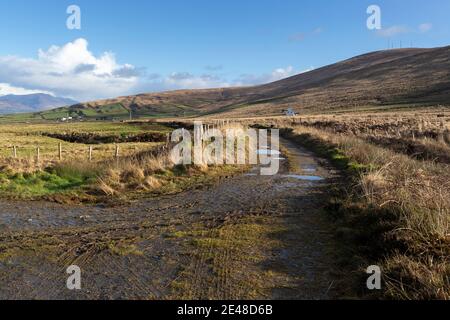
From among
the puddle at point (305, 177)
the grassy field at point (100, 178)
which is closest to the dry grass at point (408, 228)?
the puddle at point (305, 177)

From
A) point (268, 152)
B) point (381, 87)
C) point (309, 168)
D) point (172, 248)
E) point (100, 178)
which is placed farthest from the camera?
point (381, 87)

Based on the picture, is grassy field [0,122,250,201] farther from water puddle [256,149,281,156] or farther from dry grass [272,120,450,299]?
dry grass [272,120,450,299]

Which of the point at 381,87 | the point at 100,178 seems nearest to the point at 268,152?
the point at 100,178

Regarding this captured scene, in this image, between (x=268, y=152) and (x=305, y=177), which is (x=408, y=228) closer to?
(x=305, y=177)

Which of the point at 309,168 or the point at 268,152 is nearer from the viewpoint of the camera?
the point at 309,168

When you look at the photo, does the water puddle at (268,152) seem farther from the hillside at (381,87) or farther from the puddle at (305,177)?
the hillside at (381,87)

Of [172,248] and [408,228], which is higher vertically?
[408,228]

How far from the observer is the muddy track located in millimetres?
6238

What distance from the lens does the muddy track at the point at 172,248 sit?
6.24 m

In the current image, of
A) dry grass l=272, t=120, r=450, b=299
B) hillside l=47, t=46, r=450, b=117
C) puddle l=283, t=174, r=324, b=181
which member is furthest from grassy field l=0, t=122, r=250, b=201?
hillside l=47, t=46, r=450, b=117

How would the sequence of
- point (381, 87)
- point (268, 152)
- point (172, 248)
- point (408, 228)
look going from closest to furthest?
point (408, 228) < point (172, 248) < point (268, 152) < point (381, 87)

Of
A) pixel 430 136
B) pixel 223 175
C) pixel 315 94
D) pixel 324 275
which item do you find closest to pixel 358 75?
pixel 315 94

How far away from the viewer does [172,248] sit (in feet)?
26.8
